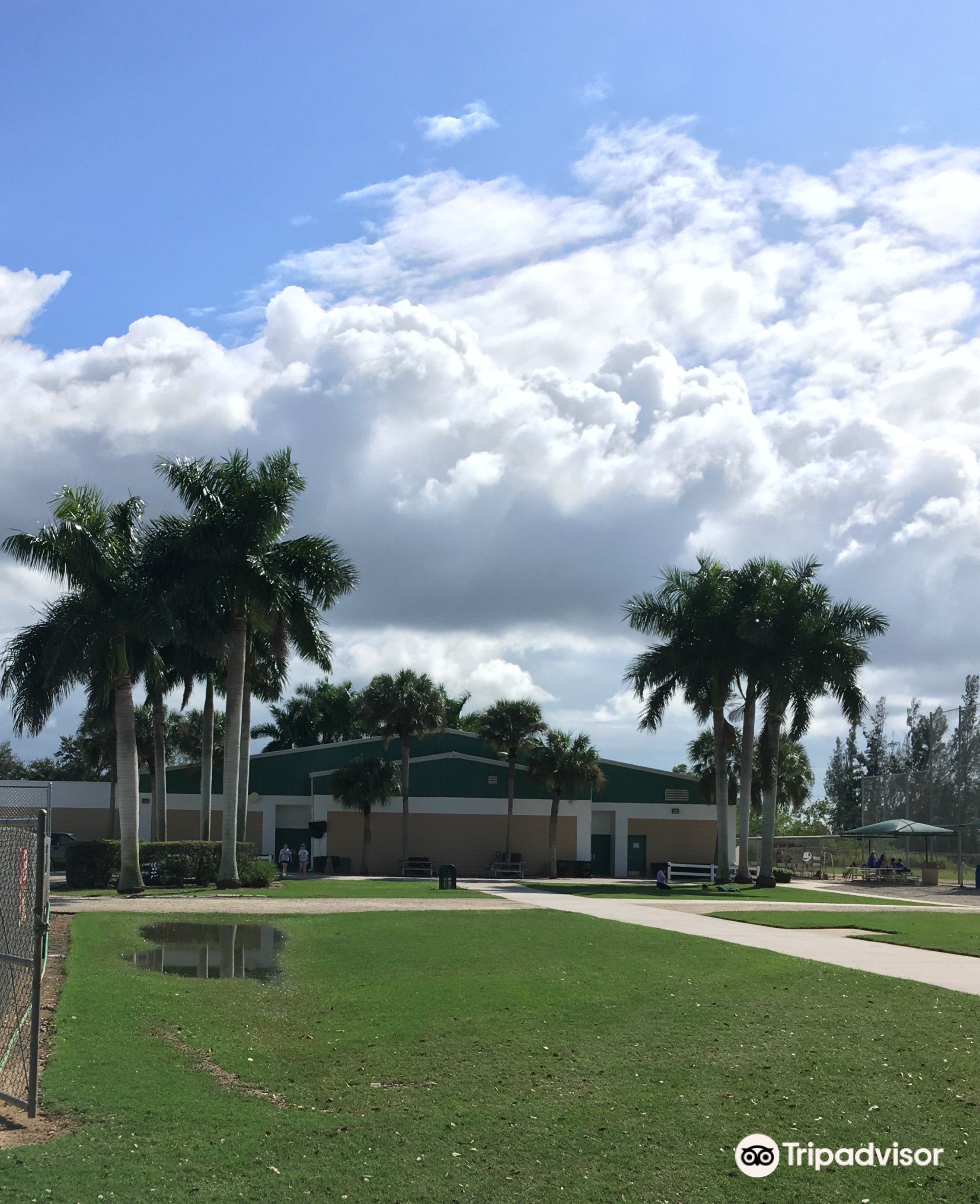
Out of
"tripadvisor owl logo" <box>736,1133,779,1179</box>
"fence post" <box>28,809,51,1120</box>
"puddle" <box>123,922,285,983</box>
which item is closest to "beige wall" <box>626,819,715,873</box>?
"puddle" <box>123,922,285,983</box>

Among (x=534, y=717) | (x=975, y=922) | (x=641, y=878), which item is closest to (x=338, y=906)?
(x=975, y=922)

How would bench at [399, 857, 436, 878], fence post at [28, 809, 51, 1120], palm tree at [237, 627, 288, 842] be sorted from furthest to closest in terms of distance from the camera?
bench at [399, 857, 436, 878] → palm tree at [237, 627, 288, 842] → fence post at [28, 809, 51, 1120]

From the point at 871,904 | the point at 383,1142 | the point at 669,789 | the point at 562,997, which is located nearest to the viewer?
the point at 383,1142

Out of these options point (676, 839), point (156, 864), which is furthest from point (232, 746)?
point (676, 839)

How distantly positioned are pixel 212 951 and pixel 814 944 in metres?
10.1

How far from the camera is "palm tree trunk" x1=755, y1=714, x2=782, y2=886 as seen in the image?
4059 centimetres

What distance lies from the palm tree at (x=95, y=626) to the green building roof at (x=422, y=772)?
74.1 feet

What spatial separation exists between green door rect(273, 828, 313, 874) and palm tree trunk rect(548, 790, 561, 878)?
11.5 meters

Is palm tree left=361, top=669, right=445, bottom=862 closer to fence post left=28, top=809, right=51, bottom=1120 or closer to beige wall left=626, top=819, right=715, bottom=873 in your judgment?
beige wall left=626, top=819, right=715, bottom=873

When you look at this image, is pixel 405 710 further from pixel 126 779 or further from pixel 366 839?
pixel 126 779

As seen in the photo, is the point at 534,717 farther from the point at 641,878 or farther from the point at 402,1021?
the point at 402,1021

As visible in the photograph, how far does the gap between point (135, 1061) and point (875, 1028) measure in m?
6.66

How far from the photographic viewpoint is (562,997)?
39.8 ft

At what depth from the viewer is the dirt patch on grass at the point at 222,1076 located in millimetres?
7949
